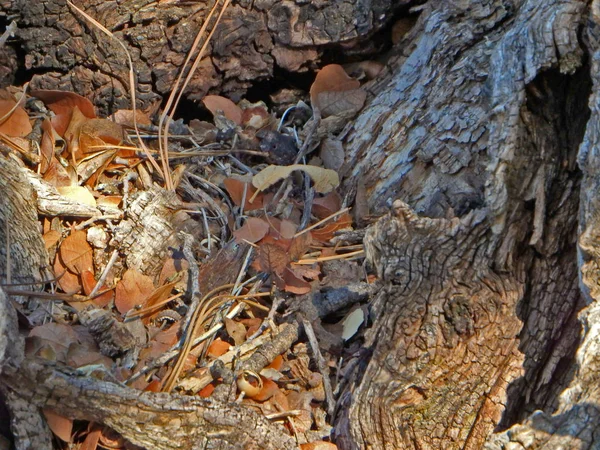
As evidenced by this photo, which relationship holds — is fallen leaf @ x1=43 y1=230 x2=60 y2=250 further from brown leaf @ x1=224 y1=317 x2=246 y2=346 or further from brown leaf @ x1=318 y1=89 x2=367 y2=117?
brown leaf @ x1=318 y1=89 x2=367 y2=117

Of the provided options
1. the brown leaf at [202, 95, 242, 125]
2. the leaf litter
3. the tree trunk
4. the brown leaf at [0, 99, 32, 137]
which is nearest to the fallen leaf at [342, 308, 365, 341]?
the leaf litter

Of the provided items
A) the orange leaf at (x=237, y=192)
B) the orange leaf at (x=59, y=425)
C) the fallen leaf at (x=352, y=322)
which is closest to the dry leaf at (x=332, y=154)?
the orange leaf at (x=237, y=192)

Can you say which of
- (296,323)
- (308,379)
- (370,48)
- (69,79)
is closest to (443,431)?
(308,379)

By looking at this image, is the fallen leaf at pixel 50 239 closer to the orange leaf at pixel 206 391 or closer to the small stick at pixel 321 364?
the orange leaf at pixel 206 391

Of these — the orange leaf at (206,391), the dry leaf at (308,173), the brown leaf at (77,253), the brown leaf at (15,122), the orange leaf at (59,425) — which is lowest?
the orange leaf at (206,391)

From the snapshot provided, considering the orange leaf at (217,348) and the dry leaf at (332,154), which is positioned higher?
the dry leaf at (332,154)

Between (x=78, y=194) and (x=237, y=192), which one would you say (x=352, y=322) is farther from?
(x=78, y=194)

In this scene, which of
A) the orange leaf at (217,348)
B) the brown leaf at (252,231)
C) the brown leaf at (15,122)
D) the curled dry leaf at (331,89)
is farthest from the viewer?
the curled dry leaf at (331,89)
